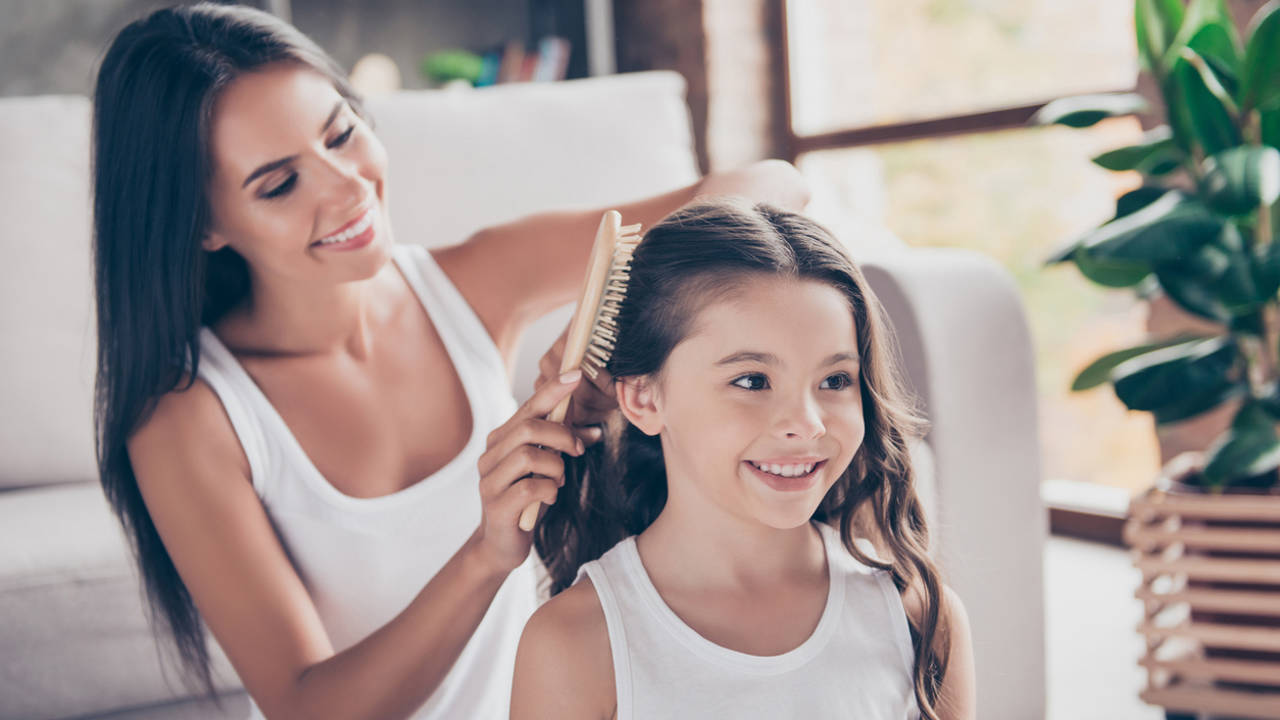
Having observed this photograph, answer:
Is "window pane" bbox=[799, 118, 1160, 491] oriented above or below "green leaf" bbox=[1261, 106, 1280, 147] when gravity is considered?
below

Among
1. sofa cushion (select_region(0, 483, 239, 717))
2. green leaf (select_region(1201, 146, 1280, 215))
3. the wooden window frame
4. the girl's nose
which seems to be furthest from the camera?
the wooden window frame

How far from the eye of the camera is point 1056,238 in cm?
272

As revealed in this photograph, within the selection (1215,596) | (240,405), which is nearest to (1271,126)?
(1215,596)

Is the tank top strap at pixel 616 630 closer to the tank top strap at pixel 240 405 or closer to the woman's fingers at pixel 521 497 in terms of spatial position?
the woman's fingers at pixel 521 497

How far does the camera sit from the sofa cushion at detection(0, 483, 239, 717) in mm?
1171

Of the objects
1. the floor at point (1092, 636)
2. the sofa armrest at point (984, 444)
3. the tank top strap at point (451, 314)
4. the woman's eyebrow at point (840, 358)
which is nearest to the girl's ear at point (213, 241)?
the tank top strap at point (451, 314)

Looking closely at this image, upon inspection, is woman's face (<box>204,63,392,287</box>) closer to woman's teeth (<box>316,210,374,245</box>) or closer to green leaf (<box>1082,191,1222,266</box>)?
woman's teeth (<box>316,210,374,245</box>)

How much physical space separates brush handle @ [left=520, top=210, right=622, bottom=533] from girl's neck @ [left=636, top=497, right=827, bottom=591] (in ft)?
0.32

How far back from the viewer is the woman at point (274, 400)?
88 centimetres

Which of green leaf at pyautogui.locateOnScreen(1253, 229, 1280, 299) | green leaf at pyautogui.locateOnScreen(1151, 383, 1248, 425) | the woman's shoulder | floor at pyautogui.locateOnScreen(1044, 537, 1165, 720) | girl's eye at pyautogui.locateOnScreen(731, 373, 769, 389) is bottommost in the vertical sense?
floor at pyautogui.locateOnScreen(1044, 537, 1165, 720)

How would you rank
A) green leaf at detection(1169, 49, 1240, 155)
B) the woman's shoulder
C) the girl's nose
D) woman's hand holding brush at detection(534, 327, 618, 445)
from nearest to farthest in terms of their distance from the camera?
the girl's nose
woman's hand holding brush at detection(534, 327, 618, 445)
the woman's shoulder
green leaf at detection(1169, 49, 1240, 155)

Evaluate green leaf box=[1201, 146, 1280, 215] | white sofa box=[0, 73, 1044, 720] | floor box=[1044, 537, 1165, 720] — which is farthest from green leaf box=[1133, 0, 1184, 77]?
floor box=[1044, 537, 1165, 720]

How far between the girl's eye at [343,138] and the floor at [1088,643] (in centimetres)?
67

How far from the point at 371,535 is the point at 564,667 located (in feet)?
1.07
